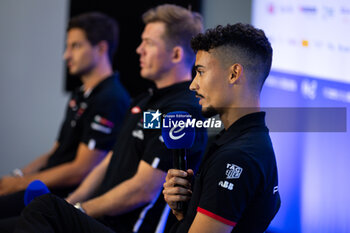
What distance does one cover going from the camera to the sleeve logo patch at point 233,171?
143 centimetres

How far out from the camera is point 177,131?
1.54 metres

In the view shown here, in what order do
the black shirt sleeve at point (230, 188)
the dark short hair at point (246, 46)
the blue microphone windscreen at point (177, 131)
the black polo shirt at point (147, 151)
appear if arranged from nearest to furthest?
1. the black shirt sleeve at point (230, 188)
2. the blue microphone windscreen at point (177, 131)
3. the dark short hair at point (246, 46)
4. the black polo shirt at point (147, 151)

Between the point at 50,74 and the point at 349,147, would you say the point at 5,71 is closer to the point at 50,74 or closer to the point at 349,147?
the point at 50,74

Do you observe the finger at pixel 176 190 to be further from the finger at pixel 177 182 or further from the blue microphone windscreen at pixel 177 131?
the blue microphone windscreen at pixel 177 131

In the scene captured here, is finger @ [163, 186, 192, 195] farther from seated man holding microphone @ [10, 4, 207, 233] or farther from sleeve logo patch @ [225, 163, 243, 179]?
seated man holding microphone @ [10, 4, 207, 233]

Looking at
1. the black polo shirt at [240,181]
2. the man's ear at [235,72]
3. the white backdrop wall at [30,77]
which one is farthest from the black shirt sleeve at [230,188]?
the white backdrop wall at [30,77]

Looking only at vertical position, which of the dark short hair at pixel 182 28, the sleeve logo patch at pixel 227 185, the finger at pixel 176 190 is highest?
the dark short hair at pixel 182 28

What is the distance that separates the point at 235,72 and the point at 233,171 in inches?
14.3

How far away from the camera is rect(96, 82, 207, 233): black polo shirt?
2.10 metres

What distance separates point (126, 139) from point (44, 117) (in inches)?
87.6

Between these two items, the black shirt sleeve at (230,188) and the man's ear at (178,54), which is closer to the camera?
the black shirt sleeve at (230,188)

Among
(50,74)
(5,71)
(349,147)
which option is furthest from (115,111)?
(5,71)

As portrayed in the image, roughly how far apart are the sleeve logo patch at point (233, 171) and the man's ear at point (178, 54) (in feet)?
3.20

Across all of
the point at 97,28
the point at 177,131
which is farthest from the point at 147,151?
the point at 97,28
